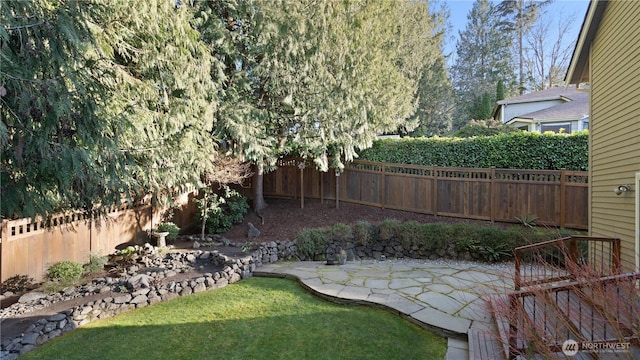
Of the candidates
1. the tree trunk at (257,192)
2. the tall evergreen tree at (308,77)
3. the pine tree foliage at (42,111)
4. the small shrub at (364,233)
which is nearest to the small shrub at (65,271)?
the pine tree foliage at (42,111)

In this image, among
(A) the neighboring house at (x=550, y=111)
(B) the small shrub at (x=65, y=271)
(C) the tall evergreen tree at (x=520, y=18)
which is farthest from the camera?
(C) the tall evergreen tree at (x=520, y=18)

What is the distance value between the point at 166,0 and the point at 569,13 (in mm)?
24632

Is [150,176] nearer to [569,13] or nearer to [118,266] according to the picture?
[118,266]

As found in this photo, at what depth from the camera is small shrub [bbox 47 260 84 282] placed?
19.4 ft

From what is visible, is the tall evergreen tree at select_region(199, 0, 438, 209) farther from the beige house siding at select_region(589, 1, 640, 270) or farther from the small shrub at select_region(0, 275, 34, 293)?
the beige house siding at select_region(589, 1, 640, 270)

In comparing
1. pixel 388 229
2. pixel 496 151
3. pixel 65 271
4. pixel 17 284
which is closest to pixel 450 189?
pixel 496 151

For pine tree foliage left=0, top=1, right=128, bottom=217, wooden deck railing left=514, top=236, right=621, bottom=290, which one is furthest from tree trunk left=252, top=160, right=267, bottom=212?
wooden deck railing left=514, top=236, right=621, bottom=290

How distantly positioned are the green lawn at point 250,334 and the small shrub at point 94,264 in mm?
2121

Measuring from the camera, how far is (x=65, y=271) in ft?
19.6

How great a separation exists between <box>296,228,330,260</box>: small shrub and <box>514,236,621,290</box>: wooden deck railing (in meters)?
4.39

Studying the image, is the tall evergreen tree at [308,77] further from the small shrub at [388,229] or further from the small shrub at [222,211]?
the small shrub at [388,229]

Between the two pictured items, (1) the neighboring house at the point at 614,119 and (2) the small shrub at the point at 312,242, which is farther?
(2) the small shrub at the point at 312,242

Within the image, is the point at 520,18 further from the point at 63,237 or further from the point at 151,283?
the point at 63,237

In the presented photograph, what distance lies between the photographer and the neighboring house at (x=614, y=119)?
4.78 m
